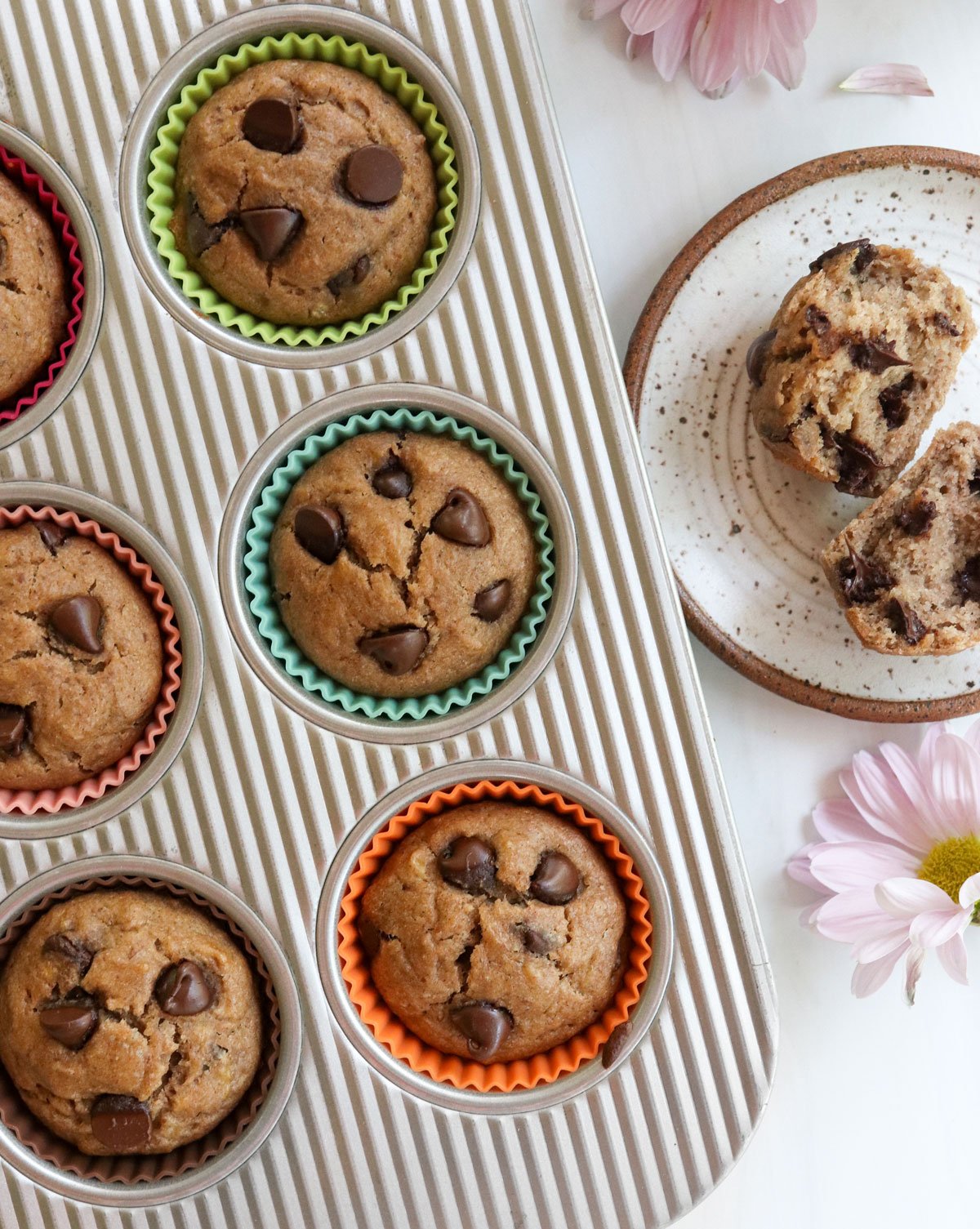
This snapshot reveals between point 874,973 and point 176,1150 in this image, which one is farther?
point 874,973

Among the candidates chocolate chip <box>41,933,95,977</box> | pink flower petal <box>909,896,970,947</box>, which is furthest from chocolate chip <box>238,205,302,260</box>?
pink flower petal <box>909,896,970,947</box>

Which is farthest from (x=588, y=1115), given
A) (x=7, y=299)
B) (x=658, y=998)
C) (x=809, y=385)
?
(x=7, y=299)

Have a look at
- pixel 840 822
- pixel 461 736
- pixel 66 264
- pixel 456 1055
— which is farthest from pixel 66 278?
pixel 840 822

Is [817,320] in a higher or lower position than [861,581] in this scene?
higher

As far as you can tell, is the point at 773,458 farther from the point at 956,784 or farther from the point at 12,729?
the point at 12,729

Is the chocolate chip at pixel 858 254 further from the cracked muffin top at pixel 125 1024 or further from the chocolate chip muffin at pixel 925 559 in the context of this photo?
the cracked muffin top at pixel 125 1024
